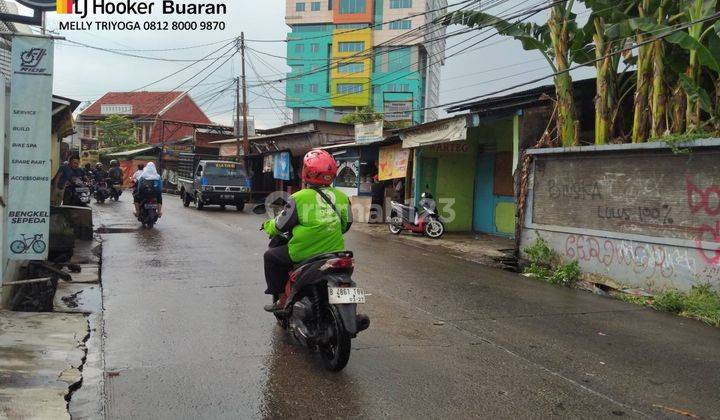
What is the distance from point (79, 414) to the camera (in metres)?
3.79

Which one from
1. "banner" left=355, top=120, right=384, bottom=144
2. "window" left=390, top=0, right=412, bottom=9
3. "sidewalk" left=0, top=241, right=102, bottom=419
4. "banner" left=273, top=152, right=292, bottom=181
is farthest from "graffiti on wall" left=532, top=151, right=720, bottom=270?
"window" left=390, top=0, right=412, bottom=9

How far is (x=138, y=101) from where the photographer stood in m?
71.8

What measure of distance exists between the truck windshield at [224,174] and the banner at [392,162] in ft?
21.9

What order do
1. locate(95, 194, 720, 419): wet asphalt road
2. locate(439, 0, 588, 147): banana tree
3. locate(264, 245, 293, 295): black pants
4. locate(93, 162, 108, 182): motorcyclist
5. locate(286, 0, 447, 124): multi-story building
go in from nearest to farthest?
1. locate(95, 194, 720, 419): wet asphalt road
2. locate(264, 245, 293, 295): black pants
3. locate(439, 0, 588, 147): banana tree
4. locate(93, 162, 108, 182): motorcyclist
5. locate(286, 0, 447, 124): multi-story building

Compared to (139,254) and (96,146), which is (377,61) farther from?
(139,254)

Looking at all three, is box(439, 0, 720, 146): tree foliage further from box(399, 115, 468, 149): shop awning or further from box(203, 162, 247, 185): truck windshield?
box(203, 162, 247, 185): truck windshield

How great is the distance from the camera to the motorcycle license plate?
459cm

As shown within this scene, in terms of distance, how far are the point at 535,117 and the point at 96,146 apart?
56.3 metres

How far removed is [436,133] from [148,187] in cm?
773

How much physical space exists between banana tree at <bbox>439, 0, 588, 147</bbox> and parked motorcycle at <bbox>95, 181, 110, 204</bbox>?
18.7 metres

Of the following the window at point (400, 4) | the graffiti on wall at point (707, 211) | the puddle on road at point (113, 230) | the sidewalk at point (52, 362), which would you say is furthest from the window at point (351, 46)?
the sidewalk at point (52, 362)

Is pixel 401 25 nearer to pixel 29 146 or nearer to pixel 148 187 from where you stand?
pixel 148 187

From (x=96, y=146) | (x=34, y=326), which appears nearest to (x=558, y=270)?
(x=34, y=326)

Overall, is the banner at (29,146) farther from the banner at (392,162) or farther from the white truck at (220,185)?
the white truck at (220,185)
